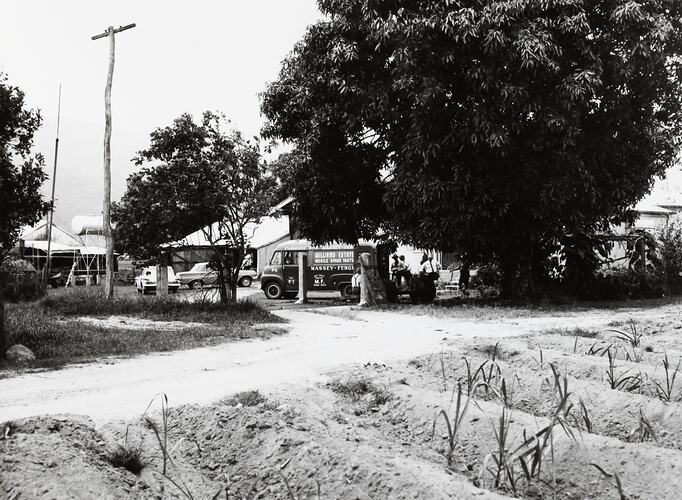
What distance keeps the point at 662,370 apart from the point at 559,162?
1140cm

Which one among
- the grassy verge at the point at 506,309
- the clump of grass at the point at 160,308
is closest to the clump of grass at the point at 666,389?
the grassy verge at the point at 506,309

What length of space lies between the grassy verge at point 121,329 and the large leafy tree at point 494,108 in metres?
5.22

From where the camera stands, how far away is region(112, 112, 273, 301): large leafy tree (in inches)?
639

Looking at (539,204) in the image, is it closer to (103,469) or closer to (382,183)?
(382,183)

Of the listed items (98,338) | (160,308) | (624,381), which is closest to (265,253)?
(160,308)

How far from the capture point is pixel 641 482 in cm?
281

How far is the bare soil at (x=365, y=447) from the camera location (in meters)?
2.77

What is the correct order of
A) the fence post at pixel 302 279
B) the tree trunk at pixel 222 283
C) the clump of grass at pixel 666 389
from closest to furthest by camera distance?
the clump of grass at pixel 666 389 → the tree trunk at pixel 222 283 → the fence post at pixel 302 279

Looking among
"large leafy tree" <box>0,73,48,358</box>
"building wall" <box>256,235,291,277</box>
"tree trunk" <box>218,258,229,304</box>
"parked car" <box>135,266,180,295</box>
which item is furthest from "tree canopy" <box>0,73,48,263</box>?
"building wall" <box>256,235,291,277</box>

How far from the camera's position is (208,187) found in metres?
16.3

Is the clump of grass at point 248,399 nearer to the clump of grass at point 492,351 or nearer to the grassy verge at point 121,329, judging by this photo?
the clump of grass at point 492,351

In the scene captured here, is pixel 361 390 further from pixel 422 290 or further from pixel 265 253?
pixel 265 253

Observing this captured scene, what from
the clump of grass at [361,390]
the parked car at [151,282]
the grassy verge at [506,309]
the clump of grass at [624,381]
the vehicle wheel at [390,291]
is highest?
the parked car at [151,282]

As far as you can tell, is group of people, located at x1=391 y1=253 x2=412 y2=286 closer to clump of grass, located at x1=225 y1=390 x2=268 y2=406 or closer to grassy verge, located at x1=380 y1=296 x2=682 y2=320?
grassy verge, located at x1=380 y1=296 x2=682 y2=320
